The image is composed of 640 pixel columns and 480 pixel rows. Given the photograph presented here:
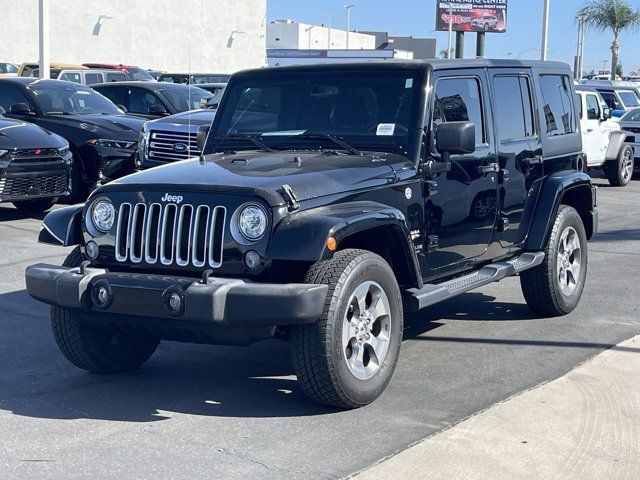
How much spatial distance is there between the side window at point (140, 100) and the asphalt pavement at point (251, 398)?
9.56 metres

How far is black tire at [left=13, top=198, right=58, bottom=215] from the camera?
12883 mm

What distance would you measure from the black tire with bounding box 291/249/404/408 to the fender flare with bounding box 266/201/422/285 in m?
0.12

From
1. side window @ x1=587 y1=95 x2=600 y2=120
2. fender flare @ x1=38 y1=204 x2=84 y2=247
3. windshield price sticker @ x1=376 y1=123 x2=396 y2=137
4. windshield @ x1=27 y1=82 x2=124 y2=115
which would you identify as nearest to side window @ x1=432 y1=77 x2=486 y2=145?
windshield price sticker @ x1=376 y1=123 x2=396 y2=137

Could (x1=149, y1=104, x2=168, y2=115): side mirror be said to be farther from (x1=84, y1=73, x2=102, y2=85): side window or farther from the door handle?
the door handle

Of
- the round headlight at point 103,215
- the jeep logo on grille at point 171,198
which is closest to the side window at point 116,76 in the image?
the round headlight at point 103,215

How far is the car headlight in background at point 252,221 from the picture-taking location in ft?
16.9

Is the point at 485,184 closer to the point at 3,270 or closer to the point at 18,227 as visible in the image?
the point at 3,270

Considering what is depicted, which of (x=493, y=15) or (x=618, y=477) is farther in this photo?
(x=493, y=15)

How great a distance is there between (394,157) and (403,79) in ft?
1.93

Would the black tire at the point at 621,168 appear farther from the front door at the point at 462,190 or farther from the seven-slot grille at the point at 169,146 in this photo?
the front door at the point at 462,190

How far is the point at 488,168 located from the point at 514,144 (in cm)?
51

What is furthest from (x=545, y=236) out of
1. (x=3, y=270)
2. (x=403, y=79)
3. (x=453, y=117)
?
(x=3, y=270)

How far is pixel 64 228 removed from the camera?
5.78 m

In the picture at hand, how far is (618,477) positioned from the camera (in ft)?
14.9
